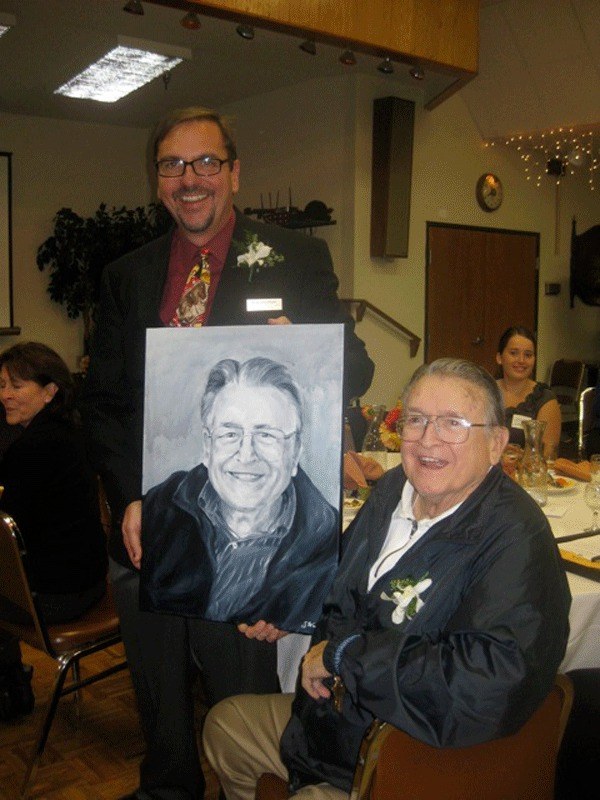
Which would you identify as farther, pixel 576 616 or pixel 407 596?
pixel 576 616

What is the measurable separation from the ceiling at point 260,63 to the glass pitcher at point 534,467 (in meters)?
3.73

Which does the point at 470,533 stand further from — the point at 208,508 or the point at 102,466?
the point at 102,466

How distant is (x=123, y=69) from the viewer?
6762 millimetres

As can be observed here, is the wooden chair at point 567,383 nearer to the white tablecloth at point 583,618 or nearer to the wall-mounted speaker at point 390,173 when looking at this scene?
the wall-mounted speaker at point 390,173

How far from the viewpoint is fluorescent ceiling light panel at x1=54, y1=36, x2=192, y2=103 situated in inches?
241

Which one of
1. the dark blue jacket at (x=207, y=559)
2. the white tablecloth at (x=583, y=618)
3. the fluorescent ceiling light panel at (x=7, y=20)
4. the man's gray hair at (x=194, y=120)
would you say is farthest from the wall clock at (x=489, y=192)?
the dark blue jacket at (x=207, y=559)

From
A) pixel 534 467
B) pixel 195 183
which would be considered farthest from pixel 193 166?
pixel 534 467

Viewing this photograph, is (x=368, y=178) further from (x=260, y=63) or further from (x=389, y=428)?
(x=389, y=428)

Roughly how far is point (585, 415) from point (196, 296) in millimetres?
3414

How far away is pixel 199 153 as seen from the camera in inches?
75.9

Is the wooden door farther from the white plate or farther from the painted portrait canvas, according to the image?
the painted portrait canvas

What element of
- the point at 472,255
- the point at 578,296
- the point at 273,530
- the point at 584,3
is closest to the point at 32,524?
the point at 273,530

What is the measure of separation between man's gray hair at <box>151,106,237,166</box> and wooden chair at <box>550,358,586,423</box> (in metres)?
6.75

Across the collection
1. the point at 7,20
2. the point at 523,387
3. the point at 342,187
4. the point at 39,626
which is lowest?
the point at 39,626
